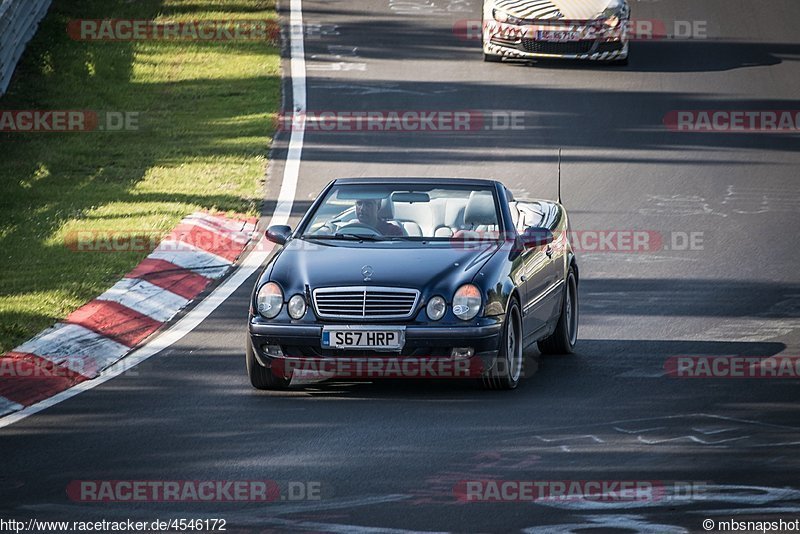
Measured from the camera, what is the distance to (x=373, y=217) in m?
11.2

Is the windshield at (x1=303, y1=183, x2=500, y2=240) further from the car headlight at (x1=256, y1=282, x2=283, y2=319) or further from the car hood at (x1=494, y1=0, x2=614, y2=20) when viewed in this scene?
the car hood at (x1=494, y1=0, x2=614, y2=20)

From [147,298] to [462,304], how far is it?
3.83 m

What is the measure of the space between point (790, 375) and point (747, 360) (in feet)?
1.60

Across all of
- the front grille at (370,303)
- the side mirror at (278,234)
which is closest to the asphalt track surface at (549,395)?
the front grille at (370,303)

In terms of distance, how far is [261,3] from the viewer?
90.2ft

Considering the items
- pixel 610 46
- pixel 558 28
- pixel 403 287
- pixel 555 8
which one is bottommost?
pixel 403 287

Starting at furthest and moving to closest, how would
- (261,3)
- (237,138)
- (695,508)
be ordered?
1. (261,3)
2. (237,138)
3. (695,508)

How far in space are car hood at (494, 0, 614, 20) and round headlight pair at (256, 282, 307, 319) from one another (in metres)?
13.4

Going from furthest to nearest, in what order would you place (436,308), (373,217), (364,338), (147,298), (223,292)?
(223,292)
(147,298)
(373,217)
(436,308)
(364,338)

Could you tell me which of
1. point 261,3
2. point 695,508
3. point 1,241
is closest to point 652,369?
point 695,508

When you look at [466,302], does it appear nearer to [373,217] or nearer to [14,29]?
[373,217]

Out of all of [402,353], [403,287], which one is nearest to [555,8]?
[403,287]

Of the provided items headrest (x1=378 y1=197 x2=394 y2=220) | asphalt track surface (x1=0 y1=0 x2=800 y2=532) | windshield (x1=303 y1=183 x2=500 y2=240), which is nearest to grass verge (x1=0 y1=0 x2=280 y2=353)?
asphalt track surface (x1=0 y1=0 x2=800 y2=532)

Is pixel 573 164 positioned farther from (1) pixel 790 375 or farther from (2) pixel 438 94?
(1) pixel 790 375
